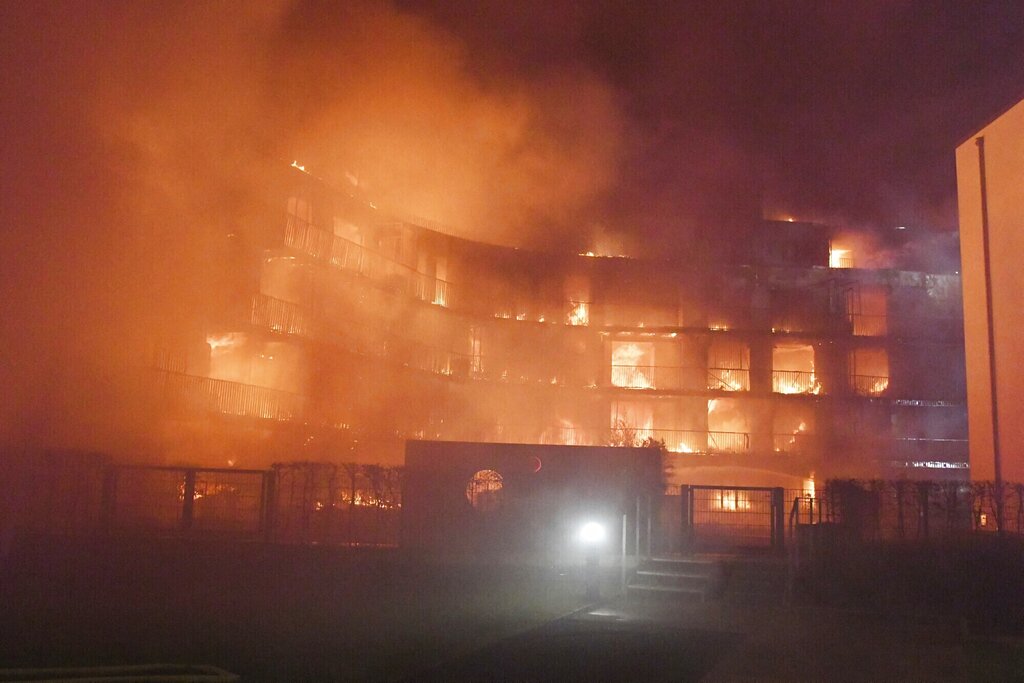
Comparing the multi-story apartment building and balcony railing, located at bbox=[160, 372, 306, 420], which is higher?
the multi-story apartment building

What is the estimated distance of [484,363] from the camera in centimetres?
3203

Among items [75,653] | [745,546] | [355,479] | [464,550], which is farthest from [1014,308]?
[75,653]

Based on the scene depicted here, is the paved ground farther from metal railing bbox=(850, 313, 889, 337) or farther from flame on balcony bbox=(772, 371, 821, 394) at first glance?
metal railing bbox=(850, 313, 889, 337)

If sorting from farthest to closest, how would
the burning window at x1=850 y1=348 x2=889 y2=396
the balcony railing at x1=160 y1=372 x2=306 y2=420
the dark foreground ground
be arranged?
the burning window at x1=850 y1=348 x2=889 y2=396 < the balcony railing at x1=160 y1=372 x2=306 y2=420 < the dark foreground ground

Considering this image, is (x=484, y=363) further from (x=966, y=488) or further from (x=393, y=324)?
(x=966, y=488)

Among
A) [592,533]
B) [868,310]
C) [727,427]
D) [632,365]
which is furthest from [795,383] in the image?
[592,533]

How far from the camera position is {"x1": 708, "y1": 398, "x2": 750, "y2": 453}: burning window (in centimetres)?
3294

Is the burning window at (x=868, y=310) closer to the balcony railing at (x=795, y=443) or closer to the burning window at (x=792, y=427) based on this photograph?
the burning window at (x=792, y=427)

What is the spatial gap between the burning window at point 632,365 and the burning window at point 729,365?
223 cm

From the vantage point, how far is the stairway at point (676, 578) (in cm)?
1228

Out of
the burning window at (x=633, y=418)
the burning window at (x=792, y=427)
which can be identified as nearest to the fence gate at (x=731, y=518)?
the burning window at (x=633, y=418)

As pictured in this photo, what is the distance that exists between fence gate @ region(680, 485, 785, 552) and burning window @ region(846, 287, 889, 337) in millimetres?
20471

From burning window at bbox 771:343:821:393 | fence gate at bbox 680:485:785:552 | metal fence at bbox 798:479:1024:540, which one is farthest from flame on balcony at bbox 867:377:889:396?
fence gate at bbox 680:485:785:552

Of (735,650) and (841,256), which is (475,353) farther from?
(735,650)
